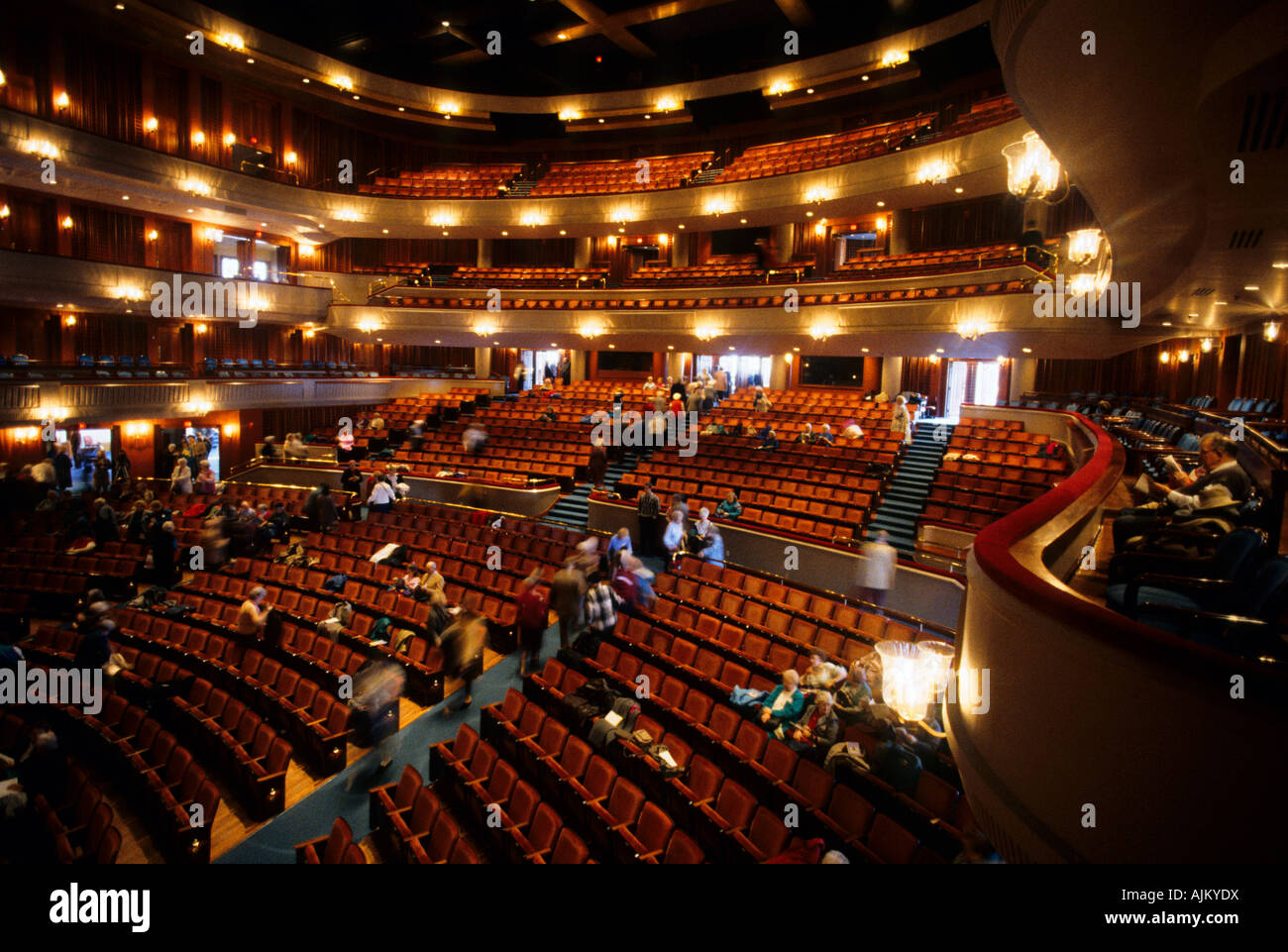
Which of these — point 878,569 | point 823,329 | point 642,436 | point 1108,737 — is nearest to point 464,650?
point 878,569

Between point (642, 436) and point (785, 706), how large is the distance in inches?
380

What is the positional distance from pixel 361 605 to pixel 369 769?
9.06 ft

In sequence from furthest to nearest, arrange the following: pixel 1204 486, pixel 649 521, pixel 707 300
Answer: pixel 707 300
pixel 649 521
pixel 1204 486

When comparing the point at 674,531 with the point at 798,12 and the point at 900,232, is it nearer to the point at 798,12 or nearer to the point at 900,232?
the point at 900,232

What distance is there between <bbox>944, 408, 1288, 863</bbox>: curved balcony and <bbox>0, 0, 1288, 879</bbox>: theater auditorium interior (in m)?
0.01

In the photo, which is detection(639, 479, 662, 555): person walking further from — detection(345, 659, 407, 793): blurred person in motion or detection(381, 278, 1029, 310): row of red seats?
detection(381, 278, 1029, 310): row of red seats

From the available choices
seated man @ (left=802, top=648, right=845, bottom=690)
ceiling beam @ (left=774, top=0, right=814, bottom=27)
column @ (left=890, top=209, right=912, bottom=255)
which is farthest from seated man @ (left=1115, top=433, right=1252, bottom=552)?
ceiling beam @ (left=774, top=0, right=814, bottom=27)

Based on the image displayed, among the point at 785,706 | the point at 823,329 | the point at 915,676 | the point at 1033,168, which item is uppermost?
the point at 1033,168

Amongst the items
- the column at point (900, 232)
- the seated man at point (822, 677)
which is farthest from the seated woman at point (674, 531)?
the column at point (900, 232)

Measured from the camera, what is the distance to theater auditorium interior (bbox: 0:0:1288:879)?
296 cm

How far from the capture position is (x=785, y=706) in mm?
5211

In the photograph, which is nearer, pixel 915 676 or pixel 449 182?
pixel 915 676

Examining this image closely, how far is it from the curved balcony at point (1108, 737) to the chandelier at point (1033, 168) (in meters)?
5.07
